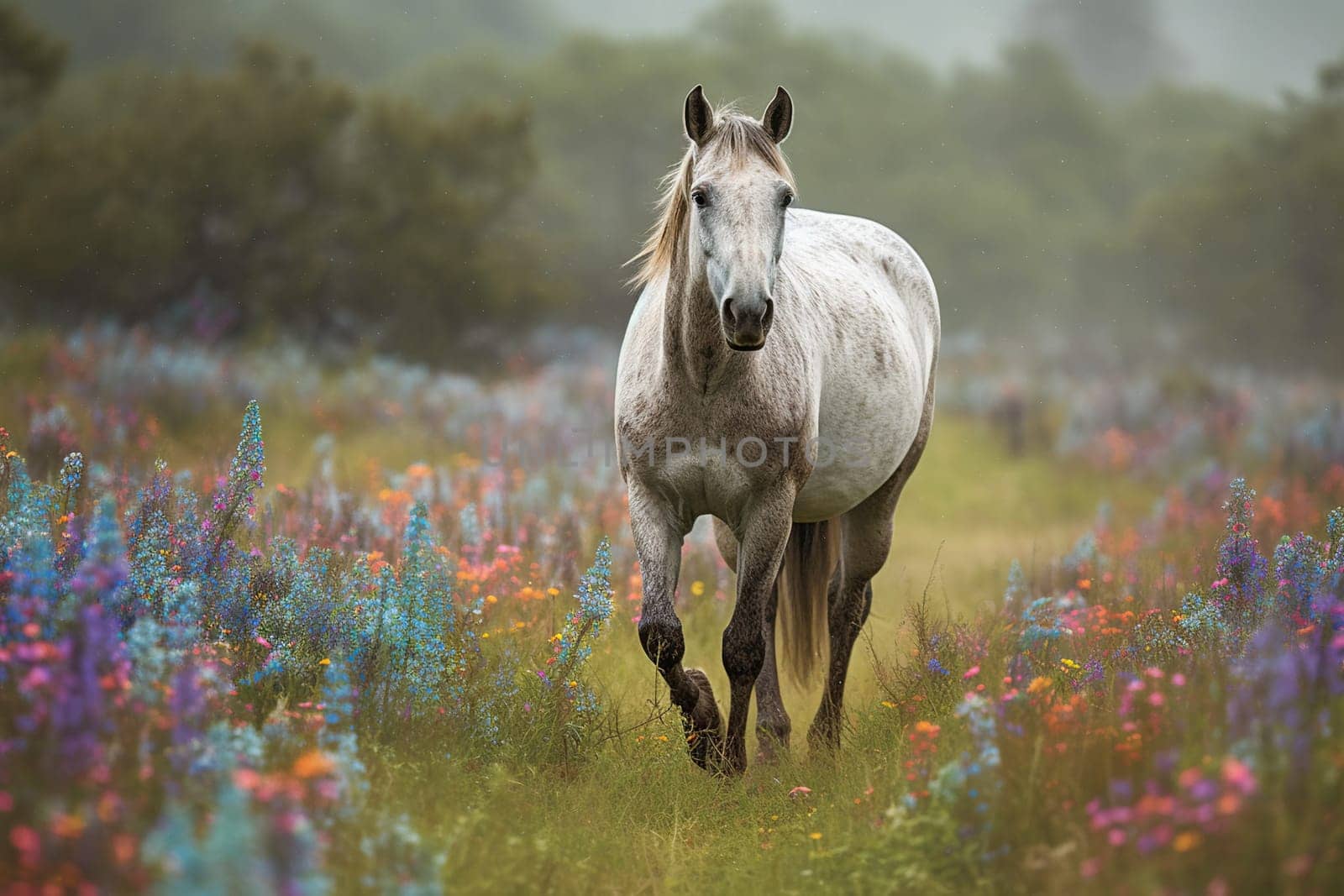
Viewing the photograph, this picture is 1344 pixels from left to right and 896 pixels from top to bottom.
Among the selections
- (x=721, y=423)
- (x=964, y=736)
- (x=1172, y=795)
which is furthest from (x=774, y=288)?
(x=1172, y=795)

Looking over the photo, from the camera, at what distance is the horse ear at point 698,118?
3966 millimetres

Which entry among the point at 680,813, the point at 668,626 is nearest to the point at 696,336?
the point at 668,626

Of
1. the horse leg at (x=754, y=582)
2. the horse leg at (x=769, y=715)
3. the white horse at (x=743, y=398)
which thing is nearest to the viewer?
the white horse at (x=743, y=398)

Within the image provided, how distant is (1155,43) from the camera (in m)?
65.1

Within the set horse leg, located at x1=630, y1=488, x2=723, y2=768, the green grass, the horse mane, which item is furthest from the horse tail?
the horse mane

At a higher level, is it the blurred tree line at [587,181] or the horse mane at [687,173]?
the blurred tree line at [587,181]

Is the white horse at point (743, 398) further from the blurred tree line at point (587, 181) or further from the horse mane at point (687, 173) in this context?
the blurred tree line at point (587, 181)

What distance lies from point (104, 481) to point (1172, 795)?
181 inches

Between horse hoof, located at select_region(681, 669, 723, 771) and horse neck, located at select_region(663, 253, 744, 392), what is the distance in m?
1.23

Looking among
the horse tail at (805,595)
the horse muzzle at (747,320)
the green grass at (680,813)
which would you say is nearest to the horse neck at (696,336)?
the horse muzzle at (747,320)

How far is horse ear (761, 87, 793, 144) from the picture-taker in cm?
405

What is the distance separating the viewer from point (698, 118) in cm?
400

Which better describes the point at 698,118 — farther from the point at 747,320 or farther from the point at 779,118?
the point at 747,320

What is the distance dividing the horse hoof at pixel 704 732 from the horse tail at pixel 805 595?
122 centimetres
